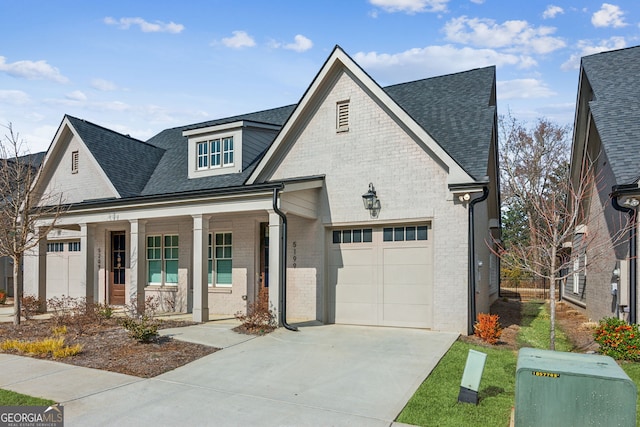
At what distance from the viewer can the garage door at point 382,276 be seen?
36.5ft

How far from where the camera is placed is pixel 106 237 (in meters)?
16.5

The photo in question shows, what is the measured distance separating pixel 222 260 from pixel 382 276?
209 inches

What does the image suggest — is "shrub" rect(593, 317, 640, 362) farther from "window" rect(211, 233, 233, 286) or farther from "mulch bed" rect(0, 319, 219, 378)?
"window" rect(211, 233, 233, 286)

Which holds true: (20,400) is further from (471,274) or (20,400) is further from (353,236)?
(471,274)

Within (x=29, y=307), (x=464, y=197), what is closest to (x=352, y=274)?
(x=464, y=197)

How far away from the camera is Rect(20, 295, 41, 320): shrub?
1389cm

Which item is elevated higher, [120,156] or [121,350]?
[120,156]

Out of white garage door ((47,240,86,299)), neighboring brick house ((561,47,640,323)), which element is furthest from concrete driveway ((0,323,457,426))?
white garage door ((47,240,86,299))

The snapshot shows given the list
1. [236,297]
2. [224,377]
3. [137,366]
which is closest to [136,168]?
[236,297]

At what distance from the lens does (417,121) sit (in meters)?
11.4

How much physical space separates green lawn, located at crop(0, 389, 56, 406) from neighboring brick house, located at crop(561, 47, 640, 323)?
28.6ft

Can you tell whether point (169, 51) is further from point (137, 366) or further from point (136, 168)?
point (137, 366)

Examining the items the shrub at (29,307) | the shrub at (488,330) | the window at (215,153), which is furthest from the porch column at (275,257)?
the shrub at (29,307)

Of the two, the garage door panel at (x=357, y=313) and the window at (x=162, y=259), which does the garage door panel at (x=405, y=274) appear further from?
the window at (x=162, y=259)
